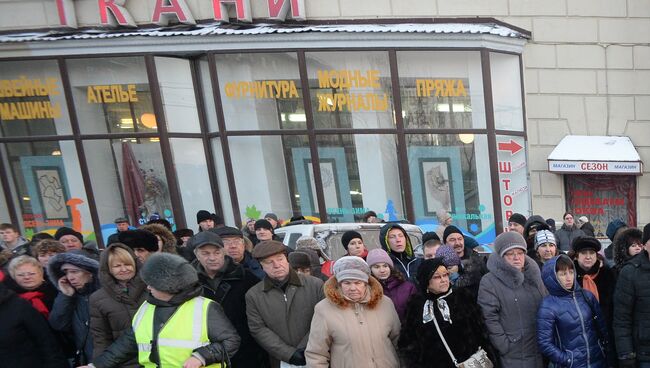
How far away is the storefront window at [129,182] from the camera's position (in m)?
12.8

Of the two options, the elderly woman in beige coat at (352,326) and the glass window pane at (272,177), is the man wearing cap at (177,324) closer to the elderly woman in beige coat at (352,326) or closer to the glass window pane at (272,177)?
the elderly woman in beige coat at (352,326)

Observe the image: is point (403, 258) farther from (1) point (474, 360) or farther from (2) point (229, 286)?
(2) point (229, 286)

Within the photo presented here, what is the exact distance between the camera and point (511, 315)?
470cm

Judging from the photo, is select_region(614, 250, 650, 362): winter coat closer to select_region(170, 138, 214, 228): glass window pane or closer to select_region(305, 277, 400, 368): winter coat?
select_region(305, 277, 400, 368): winter coat

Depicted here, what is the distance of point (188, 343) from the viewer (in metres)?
3.99

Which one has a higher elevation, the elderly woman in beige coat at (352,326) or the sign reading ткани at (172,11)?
the sign reading ткани at (172,11)

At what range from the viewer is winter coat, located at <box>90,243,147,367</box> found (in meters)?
4.50

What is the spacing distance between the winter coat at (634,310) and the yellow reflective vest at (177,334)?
303cm

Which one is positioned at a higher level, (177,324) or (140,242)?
(140,242)

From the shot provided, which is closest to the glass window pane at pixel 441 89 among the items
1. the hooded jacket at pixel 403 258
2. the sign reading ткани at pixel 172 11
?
the sign reading ткани at pixel 172 11

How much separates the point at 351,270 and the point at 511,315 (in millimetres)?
1357

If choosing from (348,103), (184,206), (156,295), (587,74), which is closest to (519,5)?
(587,74)

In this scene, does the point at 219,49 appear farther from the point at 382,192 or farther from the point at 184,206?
the point at 382,192

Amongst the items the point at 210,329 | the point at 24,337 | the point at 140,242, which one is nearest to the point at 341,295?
the point at 210,329
